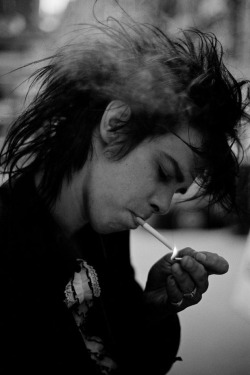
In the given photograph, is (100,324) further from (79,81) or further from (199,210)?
(79,81)

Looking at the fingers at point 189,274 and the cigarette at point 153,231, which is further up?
the cigarette at point 153,231

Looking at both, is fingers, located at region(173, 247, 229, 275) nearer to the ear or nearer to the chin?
the chin

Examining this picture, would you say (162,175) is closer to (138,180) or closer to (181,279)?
(138,180)

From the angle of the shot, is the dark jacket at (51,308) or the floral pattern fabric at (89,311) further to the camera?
the floral pattern fabric at (89,311)

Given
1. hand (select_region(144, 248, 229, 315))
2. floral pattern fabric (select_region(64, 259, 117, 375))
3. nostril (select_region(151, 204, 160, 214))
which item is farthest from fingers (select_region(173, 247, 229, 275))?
floral pattern fabric (select_region(64, 259, 117, 375))

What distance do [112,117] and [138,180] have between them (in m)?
0.13

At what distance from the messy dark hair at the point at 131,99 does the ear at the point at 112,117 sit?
0.04 ft

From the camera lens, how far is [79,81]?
96 centimetres

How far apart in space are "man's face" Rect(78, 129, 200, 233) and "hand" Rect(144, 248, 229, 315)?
0.39 ft

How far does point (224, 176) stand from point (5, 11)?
55 centimetres

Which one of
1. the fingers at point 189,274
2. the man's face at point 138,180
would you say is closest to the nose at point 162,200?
the man's face at point 138,180

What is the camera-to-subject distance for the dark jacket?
0.83 meters

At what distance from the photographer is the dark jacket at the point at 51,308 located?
827 mm

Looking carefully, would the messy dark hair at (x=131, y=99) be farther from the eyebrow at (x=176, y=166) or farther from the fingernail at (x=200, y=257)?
the fingernail at (x=200, y=257)
